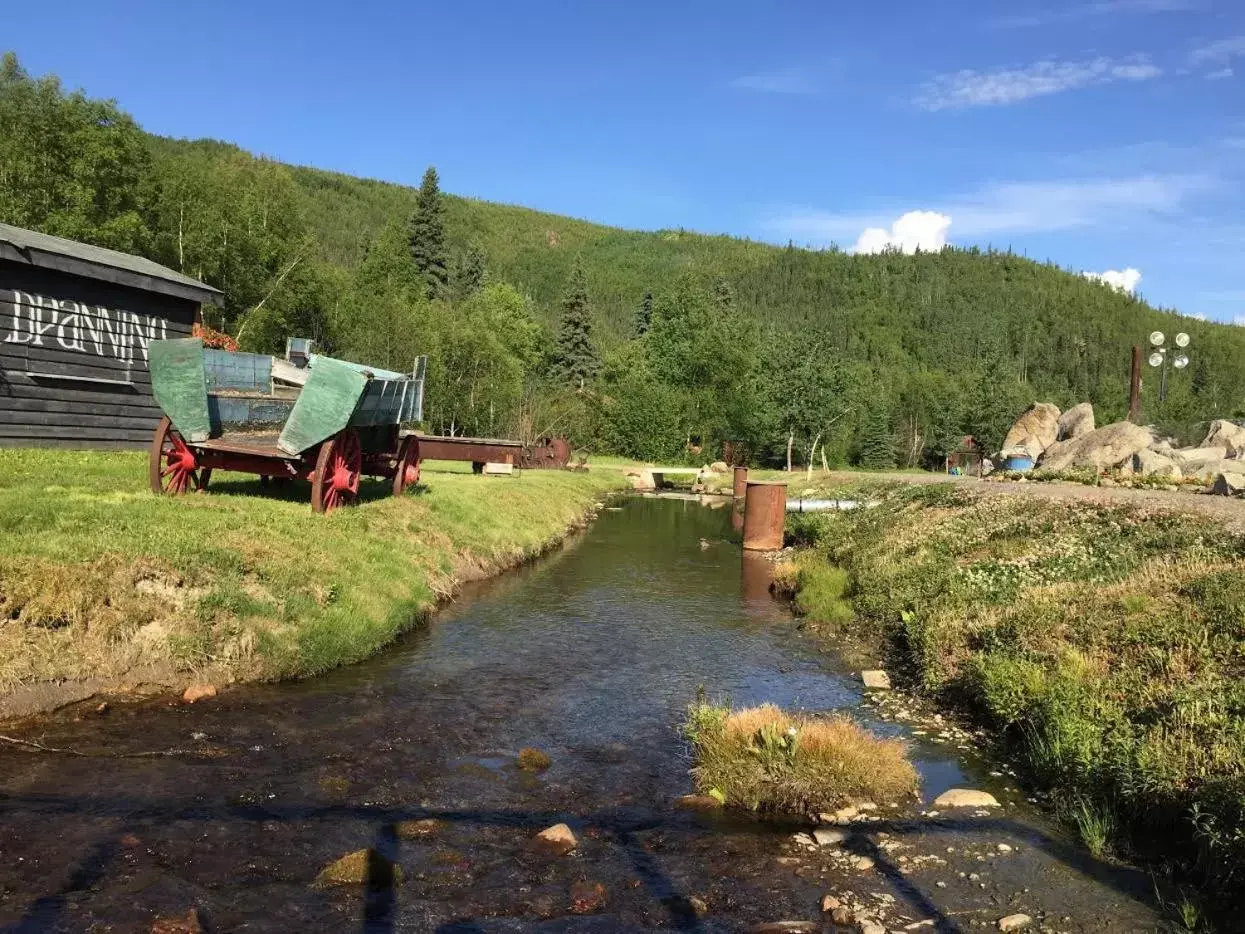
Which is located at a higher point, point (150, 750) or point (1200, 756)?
point (1200, 756)

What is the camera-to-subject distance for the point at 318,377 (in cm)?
1132

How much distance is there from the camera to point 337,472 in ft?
41.8

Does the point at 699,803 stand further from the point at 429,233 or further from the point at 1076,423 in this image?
the point at 429,233

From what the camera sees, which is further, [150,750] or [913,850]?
[150,750]

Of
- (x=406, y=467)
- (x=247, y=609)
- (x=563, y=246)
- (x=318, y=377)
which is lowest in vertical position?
(x=247, y=609)

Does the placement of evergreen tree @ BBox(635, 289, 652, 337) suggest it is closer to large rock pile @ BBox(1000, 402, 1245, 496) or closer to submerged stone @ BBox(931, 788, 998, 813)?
large rock pile @ BBox(1000, 402, 1245, 496)

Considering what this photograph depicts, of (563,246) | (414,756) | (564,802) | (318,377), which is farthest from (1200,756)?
→ (563,246)

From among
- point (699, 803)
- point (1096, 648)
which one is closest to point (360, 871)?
point (699, 803)

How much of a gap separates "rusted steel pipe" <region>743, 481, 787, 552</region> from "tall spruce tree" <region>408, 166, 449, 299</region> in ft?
189

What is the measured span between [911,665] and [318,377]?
8.58 m

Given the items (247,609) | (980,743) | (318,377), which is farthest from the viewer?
(318,377)

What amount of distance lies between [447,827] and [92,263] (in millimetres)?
14085

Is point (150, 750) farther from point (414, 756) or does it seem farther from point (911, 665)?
point (911, 665)

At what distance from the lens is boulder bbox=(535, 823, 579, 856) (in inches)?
220
